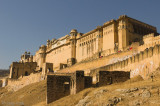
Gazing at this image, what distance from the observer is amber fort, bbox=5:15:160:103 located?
62.4ft

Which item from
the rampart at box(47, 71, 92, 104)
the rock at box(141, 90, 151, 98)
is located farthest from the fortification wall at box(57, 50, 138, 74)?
the rock at box(141, 90, 151, 98)

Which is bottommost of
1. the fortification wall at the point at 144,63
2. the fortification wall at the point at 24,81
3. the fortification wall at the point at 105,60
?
the fortification wall at the point at 24,81

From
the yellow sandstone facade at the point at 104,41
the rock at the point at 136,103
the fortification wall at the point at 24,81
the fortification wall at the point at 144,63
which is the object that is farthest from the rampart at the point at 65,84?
the fortification wall at the point at 24,81

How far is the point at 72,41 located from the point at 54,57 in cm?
1182

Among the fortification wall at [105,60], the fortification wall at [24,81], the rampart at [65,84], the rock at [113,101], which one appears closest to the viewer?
the rock at [113,101]

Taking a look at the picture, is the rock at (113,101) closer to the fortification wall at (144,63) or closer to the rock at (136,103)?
the rock at (136,103)

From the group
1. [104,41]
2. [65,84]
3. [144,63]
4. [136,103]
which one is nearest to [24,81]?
[104,41]

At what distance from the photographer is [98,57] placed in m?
46.5

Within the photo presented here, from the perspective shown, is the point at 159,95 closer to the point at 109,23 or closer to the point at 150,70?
the point at 150,70

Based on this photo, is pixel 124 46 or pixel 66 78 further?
pixel 124 46

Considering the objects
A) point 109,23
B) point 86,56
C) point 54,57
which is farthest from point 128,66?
point 54,57

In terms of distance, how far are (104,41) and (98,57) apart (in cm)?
383

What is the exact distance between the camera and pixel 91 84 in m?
19.2

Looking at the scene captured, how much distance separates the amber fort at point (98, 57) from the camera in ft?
62.4
